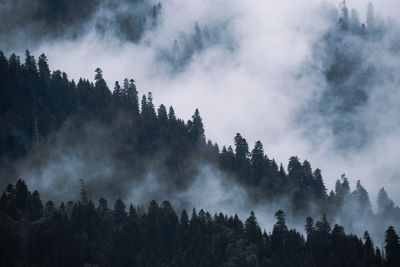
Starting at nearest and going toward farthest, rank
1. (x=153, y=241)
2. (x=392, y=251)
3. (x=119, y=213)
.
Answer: (x=392, y=251), (x=153, y=241), (x=119, y=213)

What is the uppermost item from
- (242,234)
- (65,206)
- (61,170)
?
(61,170)

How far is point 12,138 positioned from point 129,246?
6459cm

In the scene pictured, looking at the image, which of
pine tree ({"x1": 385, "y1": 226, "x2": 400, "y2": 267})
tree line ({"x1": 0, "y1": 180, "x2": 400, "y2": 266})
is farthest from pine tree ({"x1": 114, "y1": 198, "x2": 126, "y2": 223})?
pine tree ({"x1": 385, "y1": 226, "x2": 400, "y2": 267})

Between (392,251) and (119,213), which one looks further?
(119,213)

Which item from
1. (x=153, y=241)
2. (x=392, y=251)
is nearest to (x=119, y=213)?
(x=153, y=241)

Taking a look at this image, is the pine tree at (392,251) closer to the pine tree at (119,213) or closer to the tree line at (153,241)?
the tree line at (153,241)

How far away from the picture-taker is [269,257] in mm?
156500

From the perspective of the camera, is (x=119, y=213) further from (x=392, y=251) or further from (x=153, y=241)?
(x=392, y=251)

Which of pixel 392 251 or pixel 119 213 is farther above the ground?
pixel 119 213

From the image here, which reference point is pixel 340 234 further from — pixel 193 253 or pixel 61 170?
pixel 61 170

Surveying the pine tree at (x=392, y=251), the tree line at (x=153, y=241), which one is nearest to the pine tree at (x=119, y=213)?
the tree line at (x=153, y=241)

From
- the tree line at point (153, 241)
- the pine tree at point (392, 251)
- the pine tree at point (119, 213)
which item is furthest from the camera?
the pine tree at point (119, 213)

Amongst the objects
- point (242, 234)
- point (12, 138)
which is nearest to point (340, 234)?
point (242, 234)

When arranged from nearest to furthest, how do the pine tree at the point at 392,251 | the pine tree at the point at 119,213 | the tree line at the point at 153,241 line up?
1. the tree line at the point at 153,241
2. the pine tree at the point at 392,251
3. the pine tree at the point at 119,213
